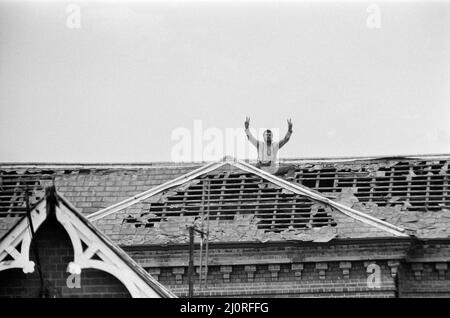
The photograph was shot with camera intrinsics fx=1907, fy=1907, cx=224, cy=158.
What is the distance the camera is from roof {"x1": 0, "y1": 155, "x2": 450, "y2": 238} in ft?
138

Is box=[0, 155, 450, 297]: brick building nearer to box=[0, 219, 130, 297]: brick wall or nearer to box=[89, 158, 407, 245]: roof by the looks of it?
box=[89, 158, 407, 245]: roof

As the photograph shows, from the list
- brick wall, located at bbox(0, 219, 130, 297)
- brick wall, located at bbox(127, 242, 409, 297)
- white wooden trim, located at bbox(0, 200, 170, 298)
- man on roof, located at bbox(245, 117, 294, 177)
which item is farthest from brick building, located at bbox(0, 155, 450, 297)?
white wooden trim, located at bbox(0, 200, 170, 298)

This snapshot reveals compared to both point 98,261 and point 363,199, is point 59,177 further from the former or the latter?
point 98,261

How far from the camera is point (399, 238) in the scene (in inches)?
1591

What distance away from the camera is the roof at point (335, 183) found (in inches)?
1652

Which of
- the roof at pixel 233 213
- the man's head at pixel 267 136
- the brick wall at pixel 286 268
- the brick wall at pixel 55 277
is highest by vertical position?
the man's head at pixel 267 136

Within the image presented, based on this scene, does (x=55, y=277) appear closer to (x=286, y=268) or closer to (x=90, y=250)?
(x=90, y=250)

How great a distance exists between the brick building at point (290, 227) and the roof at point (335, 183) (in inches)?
1.5

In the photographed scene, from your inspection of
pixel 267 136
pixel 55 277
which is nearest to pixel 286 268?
pixel 267 136

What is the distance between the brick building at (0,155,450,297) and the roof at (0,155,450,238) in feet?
0.12

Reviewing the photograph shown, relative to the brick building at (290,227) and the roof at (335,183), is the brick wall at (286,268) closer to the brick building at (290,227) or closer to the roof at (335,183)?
the brick building at (290,227)

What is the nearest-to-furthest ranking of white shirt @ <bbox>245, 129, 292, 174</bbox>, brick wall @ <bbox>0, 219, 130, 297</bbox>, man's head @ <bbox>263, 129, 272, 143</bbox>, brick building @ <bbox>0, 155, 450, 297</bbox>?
1. brick wall @ <bbox>0, 219, 130, 297</bbox>
2. brick building @ <bbox>0, 155, 450, 297</bbox>
3. man's head @ <bbox>263, 129, 272, 143</bbox>
4. white shirt @ <bbox>245, 129, 292, 174</bbox>

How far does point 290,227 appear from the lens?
135 ft

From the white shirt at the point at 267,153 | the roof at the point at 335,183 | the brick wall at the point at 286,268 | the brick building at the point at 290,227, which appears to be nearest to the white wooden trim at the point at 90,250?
the brick building at the point at 290,227
